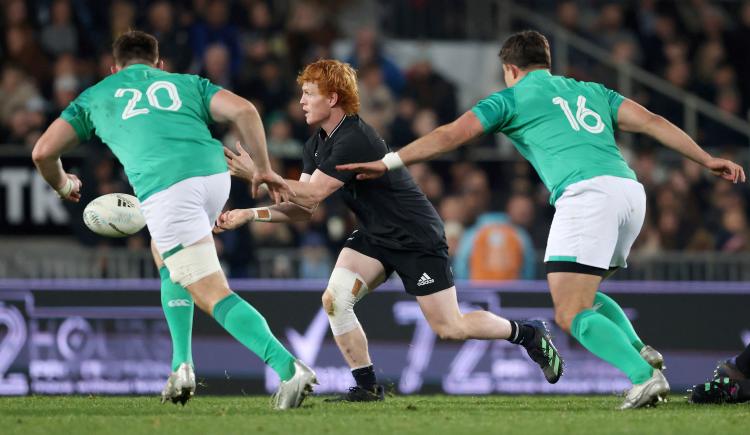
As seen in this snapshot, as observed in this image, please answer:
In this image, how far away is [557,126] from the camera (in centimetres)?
805

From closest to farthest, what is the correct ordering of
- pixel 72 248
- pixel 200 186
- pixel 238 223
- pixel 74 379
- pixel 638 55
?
pixel 200 186 → pixel 238 223 → pixel 74 379 → pixel 72 248 → pixel 638 55

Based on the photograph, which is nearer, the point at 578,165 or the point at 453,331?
the point at 578,165

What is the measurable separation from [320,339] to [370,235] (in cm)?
407

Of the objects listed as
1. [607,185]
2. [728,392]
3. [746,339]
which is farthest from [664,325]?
[607,185]

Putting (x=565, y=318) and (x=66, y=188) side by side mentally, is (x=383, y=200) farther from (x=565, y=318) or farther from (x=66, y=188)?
(x=66, y=188)

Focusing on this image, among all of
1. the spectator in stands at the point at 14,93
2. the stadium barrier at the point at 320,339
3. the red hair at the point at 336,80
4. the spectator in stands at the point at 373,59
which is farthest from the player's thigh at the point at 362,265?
the spectator in stands at the point at 373,59

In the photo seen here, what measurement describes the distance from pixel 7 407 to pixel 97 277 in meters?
4.87

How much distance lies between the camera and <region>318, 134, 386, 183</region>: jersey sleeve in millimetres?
8469

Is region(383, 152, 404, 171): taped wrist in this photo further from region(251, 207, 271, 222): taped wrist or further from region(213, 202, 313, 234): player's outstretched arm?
region(251, 207, 271, 222): taped wrist

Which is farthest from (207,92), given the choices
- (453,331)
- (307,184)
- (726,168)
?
(726,168)

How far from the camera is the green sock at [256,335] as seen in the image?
765cm

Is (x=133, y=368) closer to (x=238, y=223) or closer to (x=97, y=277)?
(x=97, y=277)

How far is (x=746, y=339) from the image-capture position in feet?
42.9

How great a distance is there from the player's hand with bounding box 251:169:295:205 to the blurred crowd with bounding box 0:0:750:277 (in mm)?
5662
